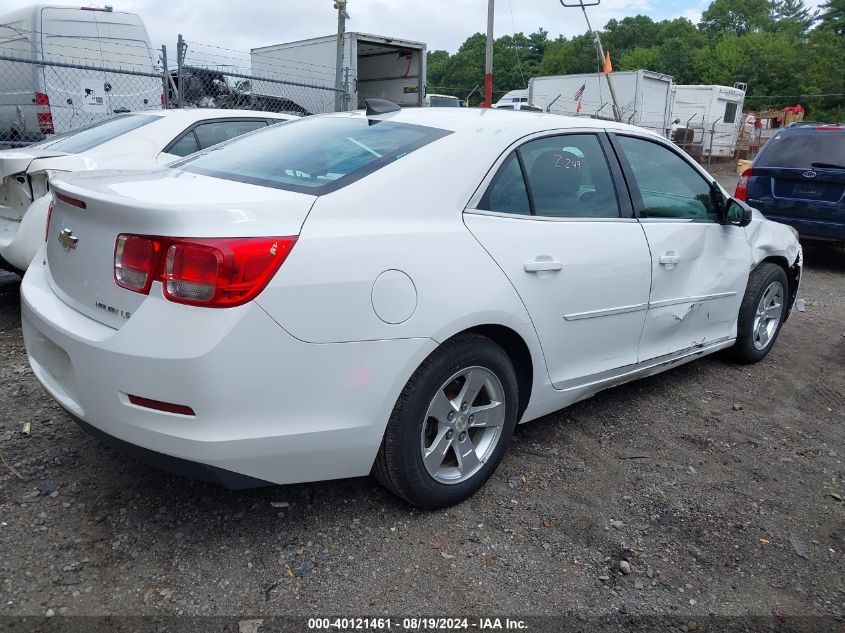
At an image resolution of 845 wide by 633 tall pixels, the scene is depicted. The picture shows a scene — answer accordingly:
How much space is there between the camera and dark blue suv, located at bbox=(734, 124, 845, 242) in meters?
7.52

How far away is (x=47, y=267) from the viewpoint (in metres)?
2.72

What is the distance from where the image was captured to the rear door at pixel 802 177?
7.52 metres

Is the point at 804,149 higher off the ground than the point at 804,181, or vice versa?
the point at 804,149

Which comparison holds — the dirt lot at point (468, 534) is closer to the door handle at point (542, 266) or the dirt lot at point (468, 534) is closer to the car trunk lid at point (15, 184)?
the door handle at point (542, 266)

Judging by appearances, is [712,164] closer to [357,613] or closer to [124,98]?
[124,98]

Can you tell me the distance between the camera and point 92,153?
4930mm

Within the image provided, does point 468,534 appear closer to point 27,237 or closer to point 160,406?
point 160,406

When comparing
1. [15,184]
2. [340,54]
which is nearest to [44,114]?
[340,54]

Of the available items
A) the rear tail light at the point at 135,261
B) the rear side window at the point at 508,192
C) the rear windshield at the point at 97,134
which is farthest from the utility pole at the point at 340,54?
the rear tail light at the point at 135,261

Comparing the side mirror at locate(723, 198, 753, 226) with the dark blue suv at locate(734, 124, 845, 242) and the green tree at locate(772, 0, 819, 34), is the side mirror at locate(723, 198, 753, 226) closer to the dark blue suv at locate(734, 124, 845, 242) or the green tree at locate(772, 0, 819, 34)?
the dark blue suv at locate(734, 124, 845, 242)

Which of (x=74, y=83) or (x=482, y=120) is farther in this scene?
(x=74, y=83)

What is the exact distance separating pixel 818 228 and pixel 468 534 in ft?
22.5

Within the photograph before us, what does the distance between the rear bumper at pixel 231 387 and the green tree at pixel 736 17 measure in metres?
93.8

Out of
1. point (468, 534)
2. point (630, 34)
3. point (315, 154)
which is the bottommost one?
point (468, 534)
